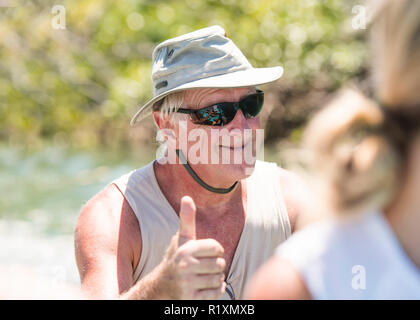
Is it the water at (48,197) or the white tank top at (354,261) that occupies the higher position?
the water at (48,197)

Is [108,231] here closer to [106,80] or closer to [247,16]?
[247,16]

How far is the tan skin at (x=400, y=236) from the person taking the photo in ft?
3.38

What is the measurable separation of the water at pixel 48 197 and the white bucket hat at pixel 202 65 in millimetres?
2332

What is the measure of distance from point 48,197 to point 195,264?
20.9 feet

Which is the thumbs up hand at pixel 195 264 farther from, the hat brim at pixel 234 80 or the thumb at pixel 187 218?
the hat brim at pixel 234 80

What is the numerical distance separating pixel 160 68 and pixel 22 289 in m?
1.43

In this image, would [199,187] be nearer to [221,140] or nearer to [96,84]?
[221,140]

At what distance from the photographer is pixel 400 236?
3.40ft

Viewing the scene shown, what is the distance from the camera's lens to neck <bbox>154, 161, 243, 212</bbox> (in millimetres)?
2469

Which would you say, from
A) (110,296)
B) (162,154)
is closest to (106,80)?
(162,154)

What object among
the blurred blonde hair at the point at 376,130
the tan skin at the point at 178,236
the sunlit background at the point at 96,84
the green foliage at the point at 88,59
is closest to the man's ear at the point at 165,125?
the tan skin at the point at 178,236

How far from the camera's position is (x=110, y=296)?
202 cm

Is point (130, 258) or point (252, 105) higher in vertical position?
point (252, 105)

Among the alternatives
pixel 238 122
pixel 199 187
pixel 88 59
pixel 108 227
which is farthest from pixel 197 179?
pixel 88 59
